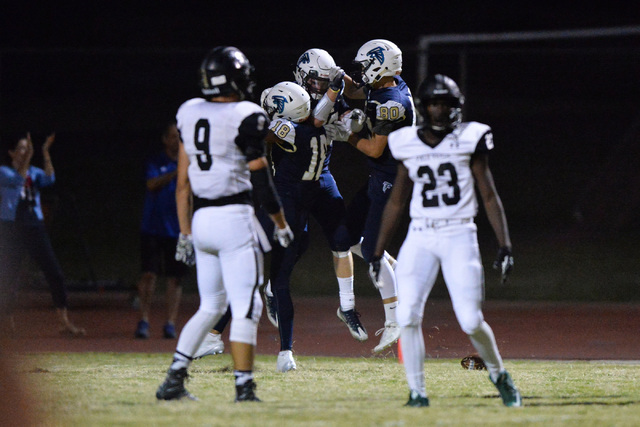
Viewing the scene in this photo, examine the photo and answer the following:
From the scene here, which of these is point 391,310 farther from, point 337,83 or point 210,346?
point 337,83

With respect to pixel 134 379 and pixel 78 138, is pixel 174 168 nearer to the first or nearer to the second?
pixel 134 379

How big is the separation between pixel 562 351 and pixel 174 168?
14.1ft

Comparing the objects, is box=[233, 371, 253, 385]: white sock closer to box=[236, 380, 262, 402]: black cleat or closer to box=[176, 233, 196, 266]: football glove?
box=[236, 380, 262, 402]: black cleat

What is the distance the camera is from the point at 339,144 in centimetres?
1194

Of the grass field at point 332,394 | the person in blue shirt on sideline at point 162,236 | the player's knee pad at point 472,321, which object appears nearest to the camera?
the grass field at point 332,394

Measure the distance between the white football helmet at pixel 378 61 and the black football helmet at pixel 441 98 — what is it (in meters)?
1.93

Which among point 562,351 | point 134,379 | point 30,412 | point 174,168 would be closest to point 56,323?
point 174,168

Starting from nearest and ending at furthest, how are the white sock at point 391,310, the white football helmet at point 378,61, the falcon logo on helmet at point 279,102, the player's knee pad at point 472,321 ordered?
the player's knee pad at point 472,321 < the falcon logo on helmet at point 279,102 < the white football helmet at point 378,61 < the white sock at point 391,310

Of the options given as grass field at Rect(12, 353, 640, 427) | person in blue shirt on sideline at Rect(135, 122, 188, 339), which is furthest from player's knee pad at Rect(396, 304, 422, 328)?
person in blue shirt on sideline at Rect(135, 122, 188, 339)

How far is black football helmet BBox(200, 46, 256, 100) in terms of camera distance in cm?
557

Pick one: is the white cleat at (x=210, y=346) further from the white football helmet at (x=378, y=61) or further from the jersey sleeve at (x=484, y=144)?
the jersey sleeve at (x=484, y=144)

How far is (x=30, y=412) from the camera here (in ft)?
16.3

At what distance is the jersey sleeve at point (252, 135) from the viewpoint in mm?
5414

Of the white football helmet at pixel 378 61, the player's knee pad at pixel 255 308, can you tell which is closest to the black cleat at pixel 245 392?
the player's knee pad at pixel 255 308
